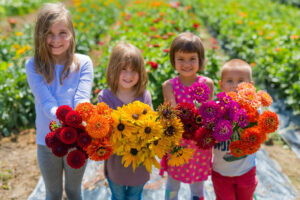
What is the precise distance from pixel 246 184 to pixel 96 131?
49.8 inches

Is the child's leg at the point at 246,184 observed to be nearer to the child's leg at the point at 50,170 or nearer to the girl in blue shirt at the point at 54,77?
the girl in blue shirt at the point at 54,77

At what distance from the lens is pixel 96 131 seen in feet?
3.94

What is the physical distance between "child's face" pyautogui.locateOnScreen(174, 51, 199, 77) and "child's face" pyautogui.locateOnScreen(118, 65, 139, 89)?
35 cm

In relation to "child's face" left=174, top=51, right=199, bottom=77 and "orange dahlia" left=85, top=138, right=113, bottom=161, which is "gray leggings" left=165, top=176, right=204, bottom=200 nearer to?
"child's face" left=174, top=51, right=199, bottom=77

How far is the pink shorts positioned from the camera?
1.94 meters

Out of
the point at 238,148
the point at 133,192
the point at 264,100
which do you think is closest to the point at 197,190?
the point at 133,192

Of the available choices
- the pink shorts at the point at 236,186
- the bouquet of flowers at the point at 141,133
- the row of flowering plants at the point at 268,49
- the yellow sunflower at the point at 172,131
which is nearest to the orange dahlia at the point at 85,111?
the bouquet of flowers at the point at 141,133

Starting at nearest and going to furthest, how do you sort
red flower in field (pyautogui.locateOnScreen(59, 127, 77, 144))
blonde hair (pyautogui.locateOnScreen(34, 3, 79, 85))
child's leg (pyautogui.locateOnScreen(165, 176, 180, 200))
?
red flower in field (pyautogui.locateOnScreen(59, 127, 77, 144)) < blonde hair (pyautogui.locateOnScreen(34, 3, 79, 85)) < child's leg (pyautogui.locateOnScreen(165, 176, 180, 200))

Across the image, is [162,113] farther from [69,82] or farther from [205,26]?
[205,26]

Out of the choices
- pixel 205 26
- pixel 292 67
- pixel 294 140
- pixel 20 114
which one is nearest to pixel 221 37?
pixel 205 26

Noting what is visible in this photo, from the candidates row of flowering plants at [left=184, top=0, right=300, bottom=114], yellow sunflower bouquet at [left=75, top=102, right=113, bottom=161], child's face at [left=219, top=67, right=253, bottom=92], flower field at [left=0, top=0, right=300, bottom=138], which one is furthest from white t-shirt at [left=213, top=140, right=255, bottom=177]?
row of flowering plants at [left=184, top=0, right=300, bottom=114]

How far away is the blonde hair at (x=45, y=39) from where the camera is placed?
178 centimetres

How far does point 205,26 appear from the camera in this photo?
987 centimetres

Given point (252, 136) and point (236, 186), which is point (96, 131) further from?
point (236, 186)
